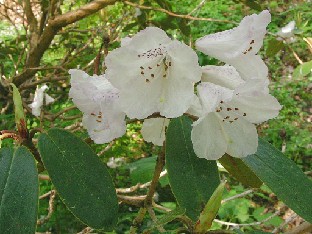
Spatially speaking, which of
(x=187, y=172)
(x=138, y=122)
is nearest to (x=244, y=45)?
(x=187, y=172)

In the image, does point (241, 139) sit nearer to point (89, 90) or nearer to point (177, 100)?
point (177, 100)

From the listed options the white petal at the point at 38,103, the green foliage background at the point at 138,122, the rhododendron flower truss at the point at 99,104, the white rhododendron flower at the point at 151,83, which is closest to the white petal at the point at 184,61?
the white rhododendron flower at the point at 151,83

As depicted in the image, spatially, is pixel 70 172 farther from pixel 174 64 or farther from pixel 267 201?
pixel 267 201

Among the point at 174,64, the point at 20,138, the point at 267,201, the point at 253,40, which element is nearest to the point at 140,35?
the point at 174,64

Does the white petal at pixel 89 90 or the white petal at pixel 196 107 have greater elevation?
the white petal at pixel 89 90

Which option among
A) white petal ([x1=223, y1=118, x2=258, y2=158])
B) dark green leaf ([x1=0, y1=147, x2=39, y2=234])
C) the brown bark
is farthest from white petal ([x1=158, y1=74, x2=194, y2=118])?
the brown bark

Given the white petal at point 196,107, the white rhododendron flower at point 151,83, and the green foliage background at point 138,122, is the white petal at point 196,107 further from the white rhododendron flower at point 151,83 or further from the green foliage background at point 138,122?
the green foliage background at point 138,122
